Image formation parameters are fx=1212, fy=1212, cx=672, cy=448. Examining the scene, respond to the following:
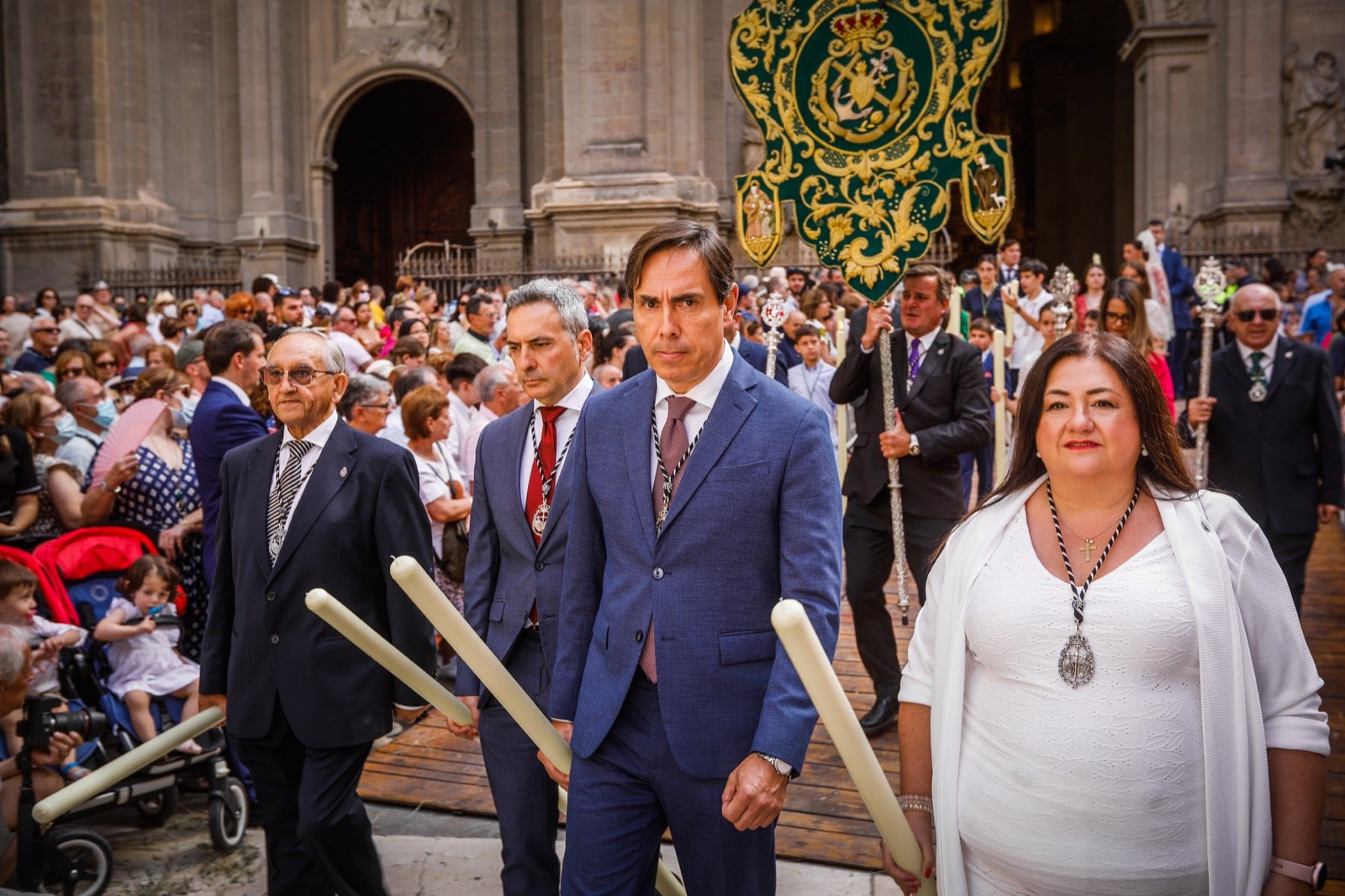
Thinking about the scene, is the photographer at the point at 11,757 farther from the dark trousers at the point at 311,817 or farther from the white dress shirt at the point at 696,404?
the white dress shirt at the point at 696,404

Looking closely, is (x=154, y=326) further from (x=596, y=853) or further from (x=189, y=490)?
(x=596, y=853)

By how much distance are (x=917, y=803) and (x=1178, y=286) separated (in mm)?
14241

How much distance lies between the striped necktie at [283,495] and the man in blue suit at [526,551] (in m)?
0.63

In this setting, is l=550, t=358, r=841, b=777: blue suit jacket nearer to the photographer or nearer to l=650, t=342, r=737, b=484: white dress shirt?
l=650, t=342, r=737, b=484: white dress shirt

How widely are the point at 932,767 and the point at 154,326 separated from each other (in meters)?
14.9

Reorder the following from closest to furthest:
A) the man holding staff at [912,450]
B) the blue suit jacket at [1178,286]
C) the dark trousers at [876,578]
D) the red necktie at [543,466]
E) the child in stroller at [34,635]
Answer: the red necktie at [543,466] → the child in stroller at [34,635] → the man holding staff at [912,450] → the dark trousers at [876,578] → the blue suit jacket at [1178,286]

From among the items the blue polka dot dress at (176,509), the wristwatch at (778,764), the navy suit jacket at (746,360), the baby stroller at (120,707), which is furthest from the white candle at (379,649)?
the blue polka dot dress at (176,509)

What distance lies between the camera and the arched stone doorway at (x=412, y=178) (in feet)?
97.6

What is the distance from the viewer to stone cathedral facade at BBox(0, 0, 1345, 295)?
20.1 meters

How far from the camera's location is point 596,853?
109 inches

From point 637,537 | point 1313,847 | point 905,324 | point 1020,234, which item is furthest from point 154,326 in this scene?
point 1020,234

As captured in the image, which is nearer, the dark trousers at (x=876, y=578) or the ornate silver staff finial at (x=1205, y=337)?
the dark trousers at (x=876, y=578)

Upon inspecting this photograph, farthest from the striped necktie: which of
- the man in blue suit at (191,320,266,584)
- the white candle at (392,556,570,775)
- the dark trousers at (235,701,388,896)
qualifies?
the white candle at (392,556,570,775)

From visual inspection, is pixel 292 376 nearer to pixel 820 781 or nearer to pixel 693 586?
pixel 693 586
